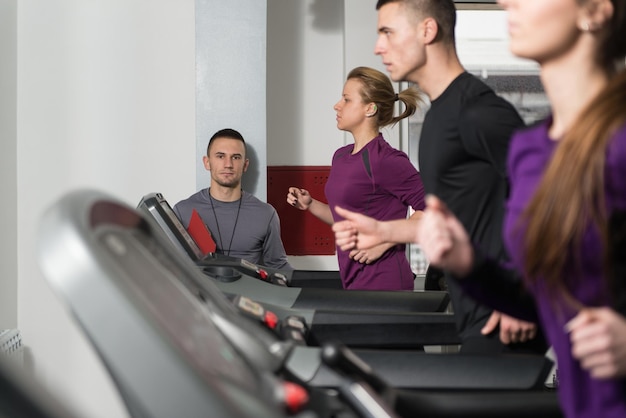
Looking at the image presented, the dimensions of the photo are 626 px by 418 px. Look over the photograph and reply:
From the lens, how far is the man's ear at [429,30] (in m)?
2.19

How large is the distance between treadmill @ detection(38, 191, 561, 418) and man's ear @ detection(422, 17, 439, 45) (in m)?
1.05

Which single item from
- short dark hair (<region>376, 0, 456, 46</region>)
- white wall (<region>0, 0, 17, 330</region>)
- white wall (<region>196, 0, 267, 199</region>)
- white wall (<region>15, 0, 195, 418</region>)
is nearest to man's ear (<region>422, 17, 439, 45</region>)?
short dark hair (<region>376, 0, 456, 46</region>)

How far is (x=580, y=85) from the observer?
1.15 meters

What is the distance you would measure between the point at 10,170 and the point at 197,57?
1.21 metres

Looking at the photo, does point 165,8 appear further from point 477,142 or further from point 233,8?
point 477,142

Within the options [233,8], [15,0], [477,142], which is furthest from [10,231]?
[477,142]

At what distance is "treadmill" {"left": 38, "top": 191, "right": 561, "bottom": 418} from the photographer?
2.59 feet

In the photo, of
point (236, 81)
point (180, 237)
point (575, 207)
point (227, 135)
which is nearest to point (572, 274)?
point (575, 207)

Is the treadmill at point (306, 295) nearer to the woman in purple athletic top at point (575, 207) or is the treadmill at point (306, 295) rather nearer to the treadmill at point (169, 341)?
the treadmill at point (169, 341)

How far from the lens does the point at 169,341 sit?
0.80 meters

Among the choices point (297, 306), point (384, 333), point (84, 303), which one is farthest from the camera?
point (297, 306)

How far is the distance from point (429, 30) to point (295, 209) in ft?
10.8

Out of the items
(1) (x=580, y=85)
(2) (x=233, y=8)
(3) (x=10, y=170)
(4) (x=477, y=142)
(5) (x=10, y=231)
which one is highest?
(2) (x=233, y=8)

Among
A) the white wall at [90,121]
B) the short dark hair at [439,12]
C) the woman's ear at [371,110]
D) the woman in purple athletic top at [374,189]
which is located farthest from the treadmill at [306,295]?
the white wall at [90,121]
